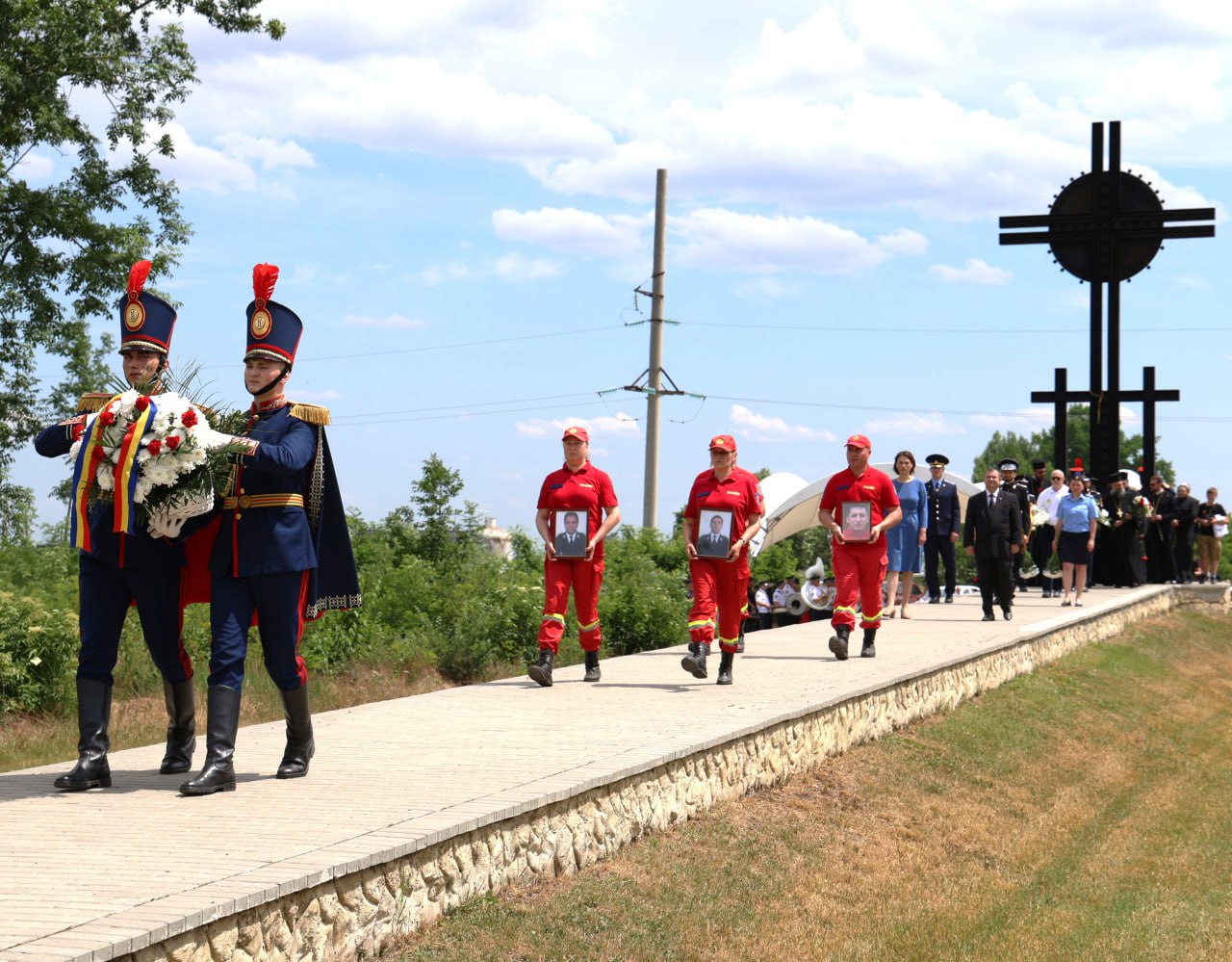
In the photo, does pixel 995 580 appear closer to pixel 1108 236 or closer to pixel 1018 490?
pixel 1018 490

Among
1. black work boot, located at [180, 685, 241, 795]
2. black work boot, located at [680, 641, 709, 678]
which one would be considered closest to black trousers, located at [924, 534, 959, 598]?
black work boot, located at [680, 641, 709, 678]

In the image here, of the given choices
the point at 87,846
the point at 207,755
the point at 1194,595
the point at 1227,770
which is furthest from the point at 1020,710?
the point at 1194,595

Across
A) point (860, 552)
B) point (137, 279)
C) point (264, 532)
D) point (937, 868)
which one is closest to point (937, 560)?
point (860, 552)

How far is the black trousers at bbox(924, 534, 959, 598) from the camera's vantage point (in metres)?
22.1

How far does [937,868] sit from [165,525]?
4.83 meters

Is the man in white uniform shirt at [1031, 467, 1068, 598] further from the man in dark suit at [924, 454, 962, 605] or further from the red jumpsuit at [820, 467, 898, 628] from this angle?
the red jumpsuit at [820, 467, 898, 628]

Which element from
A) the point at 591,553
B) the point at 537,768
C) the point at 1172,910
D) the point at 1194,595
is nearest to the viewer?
the point at 537,768

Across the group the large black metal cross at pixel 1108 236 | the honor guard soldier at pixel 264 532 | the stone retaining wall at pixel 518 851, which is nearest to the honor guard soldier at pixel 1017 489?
the large black metal cross at pixel 1108 236

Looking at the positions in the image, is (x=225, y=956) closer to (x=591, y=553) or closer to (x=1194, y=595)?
(x=591, y=553)

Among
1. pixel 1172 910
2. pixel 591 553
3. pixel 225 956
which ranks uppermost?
pixel 591 553

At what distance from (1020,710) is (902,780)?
430 centimetres

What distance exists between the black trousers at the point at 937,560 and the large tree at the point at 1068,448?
71387mm

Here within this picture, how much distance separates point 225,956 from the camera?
15.6 feet

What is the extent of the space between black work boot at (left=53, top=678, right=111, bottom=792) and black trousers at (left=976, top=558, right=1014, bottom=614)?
1387 cm
